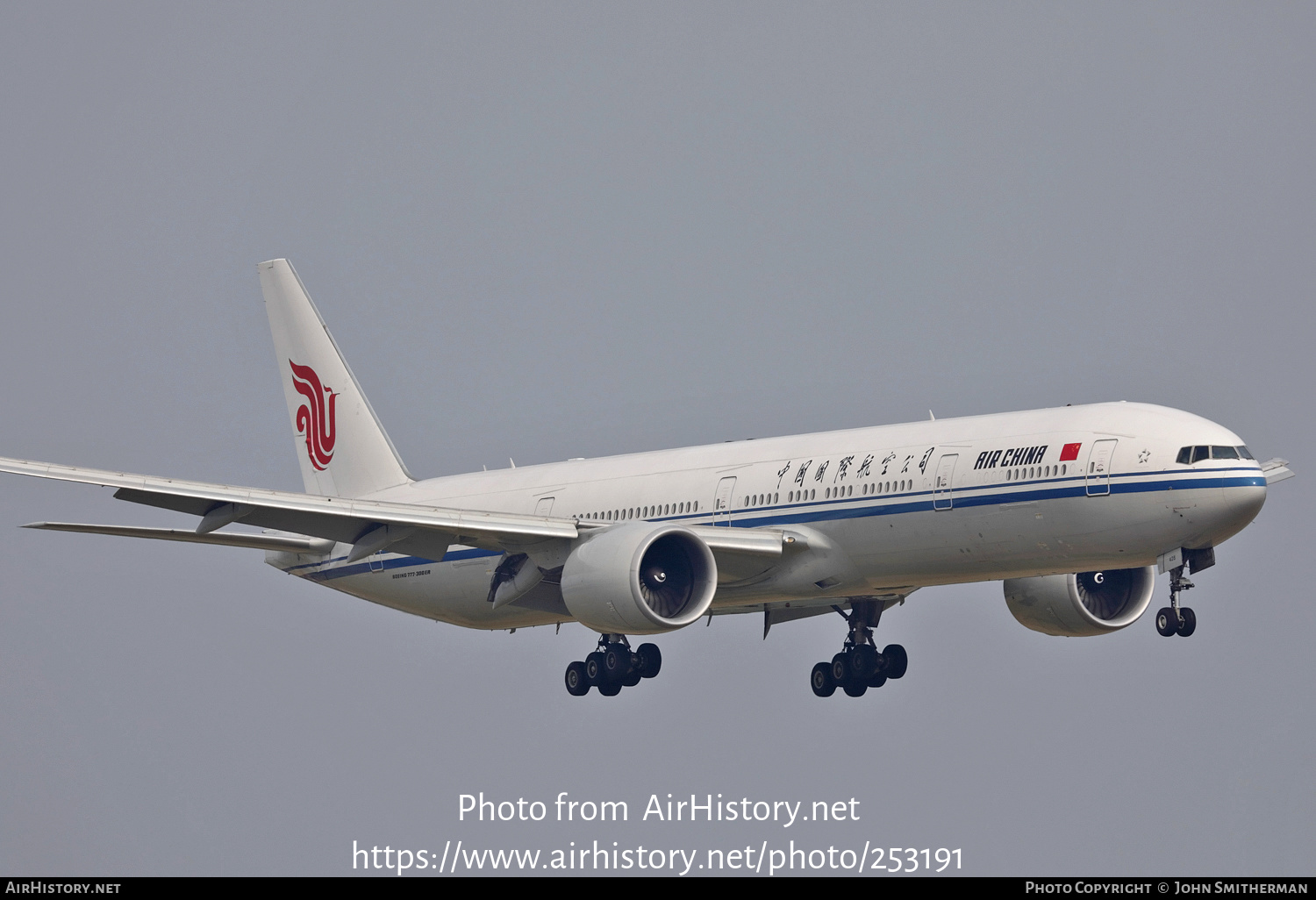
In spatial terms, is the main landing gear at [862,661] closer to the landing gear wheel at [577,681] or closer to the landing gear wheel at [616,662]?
the landing gear wheel at [616,662]

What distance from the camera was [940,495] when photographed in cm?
3809

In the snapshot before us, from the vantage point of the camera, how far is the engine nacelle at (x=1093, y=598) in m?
44.3

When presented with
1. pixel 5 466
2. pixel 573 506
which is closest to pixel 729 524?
pixel 573 506

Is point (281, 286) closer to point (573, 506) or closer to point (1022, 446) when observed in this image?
point (573, 506)

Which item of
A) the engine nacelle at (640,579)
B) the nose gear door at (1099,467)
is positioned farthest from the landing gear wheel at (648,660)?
the nose gear door at (1099,467)

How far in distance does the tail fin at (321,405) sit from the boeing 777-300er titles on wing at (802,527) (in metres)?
2.95

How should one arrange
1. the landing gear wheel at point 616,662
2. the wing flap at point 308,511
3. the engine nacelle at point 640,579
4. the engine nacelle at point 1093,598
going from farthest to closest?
the landing gear wheel at point 616,662, the engine nacelle at point 1093,598, the engine nacelle at point 640,579, the wing flap at point 308,511

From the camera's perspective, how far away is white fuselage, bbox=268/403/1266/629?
36062mm

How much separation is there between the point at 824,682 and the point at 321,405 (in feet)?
54.1

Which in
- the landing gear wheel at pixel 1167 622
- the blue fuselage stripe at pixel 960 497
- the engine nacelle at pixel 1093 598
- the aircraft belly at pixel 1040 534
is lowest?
the landing gear wheel at pixel 1167 622

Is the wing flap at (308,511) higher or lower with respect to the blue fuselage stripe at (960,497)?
lower

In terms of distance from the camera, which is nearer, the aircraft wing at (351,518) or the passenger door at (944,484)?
the aircraft wing at (351,518)

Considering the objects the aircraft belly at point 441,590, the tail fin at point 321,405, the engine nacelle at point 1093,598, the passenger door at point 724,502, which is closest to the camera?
the passenger door at point 724,502

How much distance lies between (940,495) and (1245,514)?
5.84 metres
